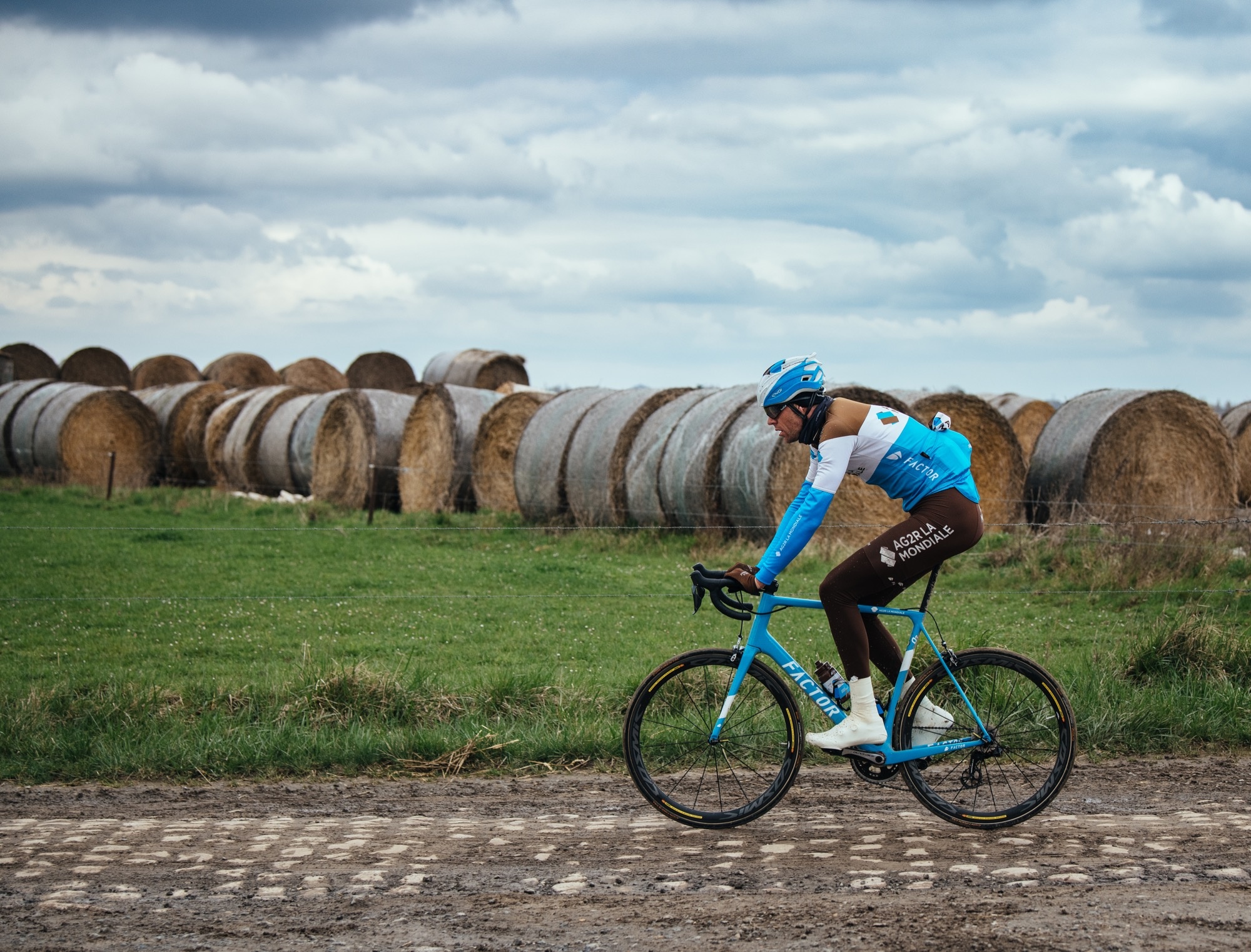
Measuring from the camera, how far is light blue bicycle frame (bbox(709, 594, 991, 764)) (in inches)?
212

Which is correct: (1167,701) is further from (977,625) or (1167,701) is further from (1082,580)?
(1082,580)

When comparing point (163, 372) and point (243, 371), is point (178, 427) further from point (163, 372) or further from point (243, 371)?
point (163, 372)

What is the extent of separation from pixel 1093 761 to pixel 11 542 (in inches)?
480

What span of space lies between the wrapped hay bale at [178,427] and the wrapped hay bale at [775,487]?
1611cm

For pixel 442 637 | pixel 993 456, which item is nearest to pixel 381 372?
pixel 993 456

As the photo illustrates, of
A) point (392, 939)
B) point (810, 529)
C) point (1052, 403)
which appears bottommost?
point (392, 939)

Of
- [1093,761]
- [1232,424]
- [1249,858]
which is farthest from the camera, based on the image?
[1232,424]

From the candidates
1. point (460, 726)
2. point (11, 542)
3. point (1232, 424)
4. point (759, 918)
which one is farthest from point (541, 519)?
point (759, 918)

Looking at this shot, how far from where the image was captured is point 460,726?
692cm

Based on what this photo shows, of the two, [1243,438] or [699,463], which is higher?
[1243,438]

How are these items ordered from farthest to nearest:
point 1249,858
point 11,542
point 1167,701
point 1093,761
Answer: point 11,542
point 1167,701
point 1093,761
point 1249,858

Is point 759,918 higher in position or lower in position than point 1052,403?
lower

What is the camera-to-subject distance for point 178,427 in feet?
91.1

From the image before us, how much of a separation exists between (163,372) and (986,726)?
1412 inches
